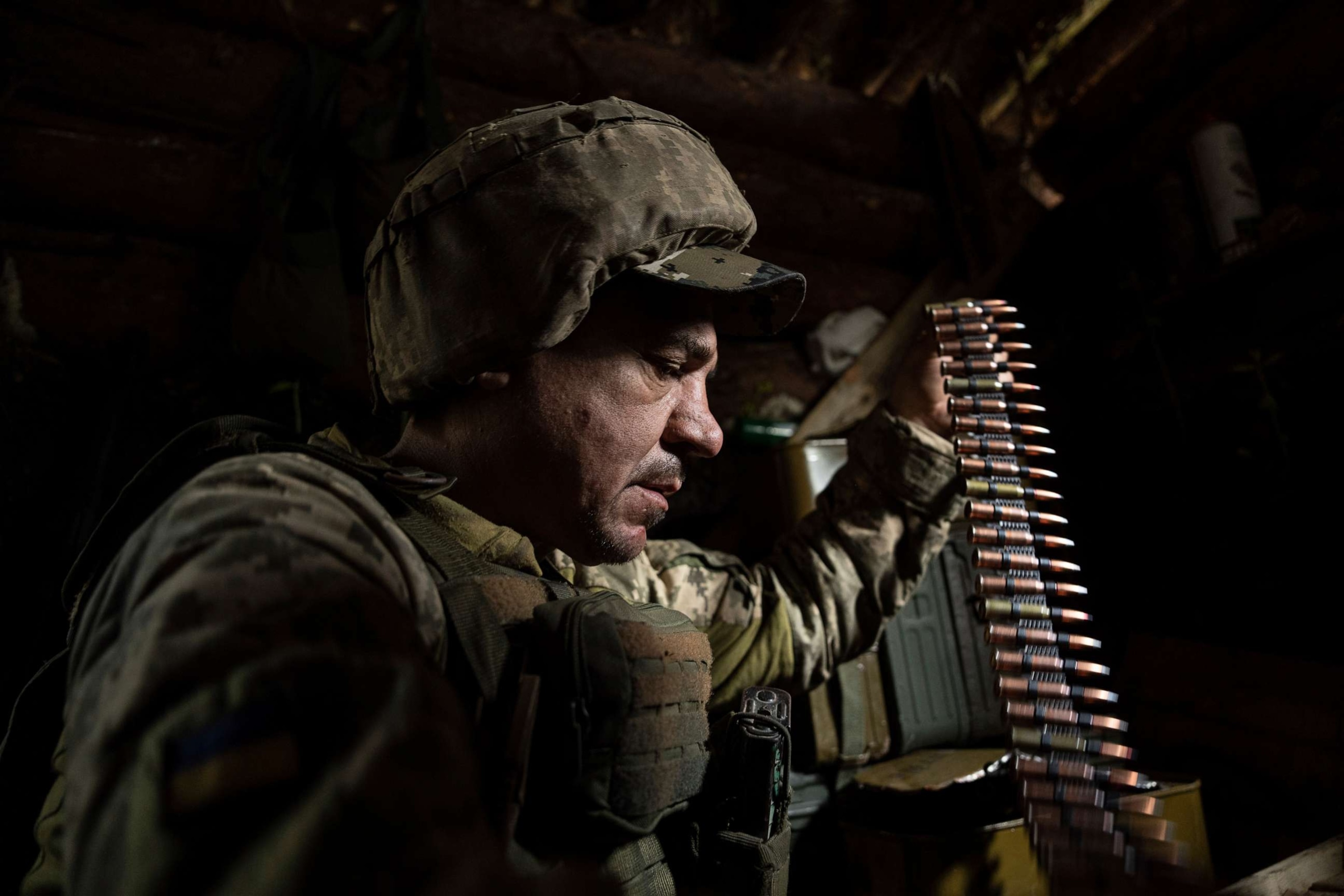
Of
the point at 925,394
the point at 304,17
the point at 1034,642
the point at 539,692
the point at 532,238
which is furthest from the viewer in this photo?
the point at 304,17

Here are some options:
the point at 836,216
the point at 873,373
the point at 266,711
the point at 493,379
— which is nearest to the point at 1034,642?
the point at 493,379

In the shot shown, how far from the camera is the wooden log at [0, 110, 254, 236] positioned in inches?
107

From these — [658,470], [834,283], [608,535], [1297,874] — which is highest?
[834,283]

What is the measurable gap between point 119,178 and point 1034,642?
3.70 meters

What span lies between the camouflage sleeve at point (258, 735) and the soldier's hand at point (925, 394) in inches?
67.6

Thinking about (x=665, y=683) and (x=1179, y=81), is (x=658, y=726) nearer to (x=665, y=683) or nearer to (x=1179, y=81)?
(x=665, y=683)

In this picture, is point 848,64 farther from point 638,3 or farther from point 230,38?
point 230,38

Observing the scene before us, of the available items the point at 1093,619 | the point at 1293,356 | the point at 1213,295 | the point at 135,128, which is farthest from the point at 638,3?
the point at 1093,619

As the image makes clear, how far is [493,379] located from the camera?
141cm

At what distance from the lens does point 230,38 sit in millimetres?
3002

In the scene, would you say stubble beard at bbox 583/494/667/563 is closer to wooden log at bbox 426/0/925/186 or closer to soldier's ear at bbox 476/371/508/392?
soldier's ear at bbox 476/371/508/392

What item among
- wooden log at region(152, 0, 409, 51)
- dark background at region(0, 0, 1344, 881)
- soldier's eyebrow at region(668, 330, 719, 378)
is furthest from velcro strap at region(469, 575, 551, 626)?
wooden log at region(152, 0, 409, 51)

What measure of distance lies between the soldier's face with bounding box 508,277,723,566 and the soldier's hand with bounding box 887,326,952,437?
0.88m

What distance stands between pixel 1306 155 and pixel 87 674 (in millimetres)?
3861
